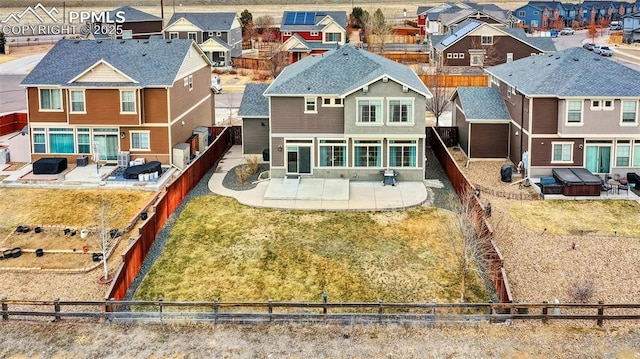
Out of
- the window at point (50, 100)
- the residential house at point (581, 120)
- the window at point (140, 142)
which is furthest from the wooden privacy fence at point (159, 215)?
the residential house at point (581, 120)

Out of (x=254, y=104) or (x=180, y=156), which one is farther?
(x=254, y=104)

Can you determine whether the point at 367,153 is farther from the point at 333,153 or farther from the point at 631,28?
the point at 631,28

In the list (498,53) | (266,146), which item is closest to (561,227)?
(266,146)

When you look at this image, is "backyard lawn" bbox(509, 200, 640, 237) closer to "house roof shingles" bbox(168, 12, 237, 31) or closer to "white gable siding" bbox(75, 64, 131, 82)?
"white gable siding" bbox(75, 64, 131, 82)

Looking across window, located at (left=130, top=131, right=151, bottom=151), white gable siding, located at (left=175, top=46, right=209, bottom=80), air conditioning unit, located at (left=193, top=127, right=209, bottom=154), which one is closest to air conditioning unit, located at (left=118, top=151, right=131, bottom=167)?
window, located at (left=130, top=131, right=151, bottom=151)

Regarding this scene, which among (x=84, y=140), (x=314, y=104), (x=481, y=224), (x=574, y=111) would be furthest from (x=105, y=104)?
(x=574, y=111)

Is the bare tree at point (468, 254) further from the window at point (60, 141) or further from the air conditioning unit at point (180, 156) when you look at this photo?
the window at point (60, 141)
